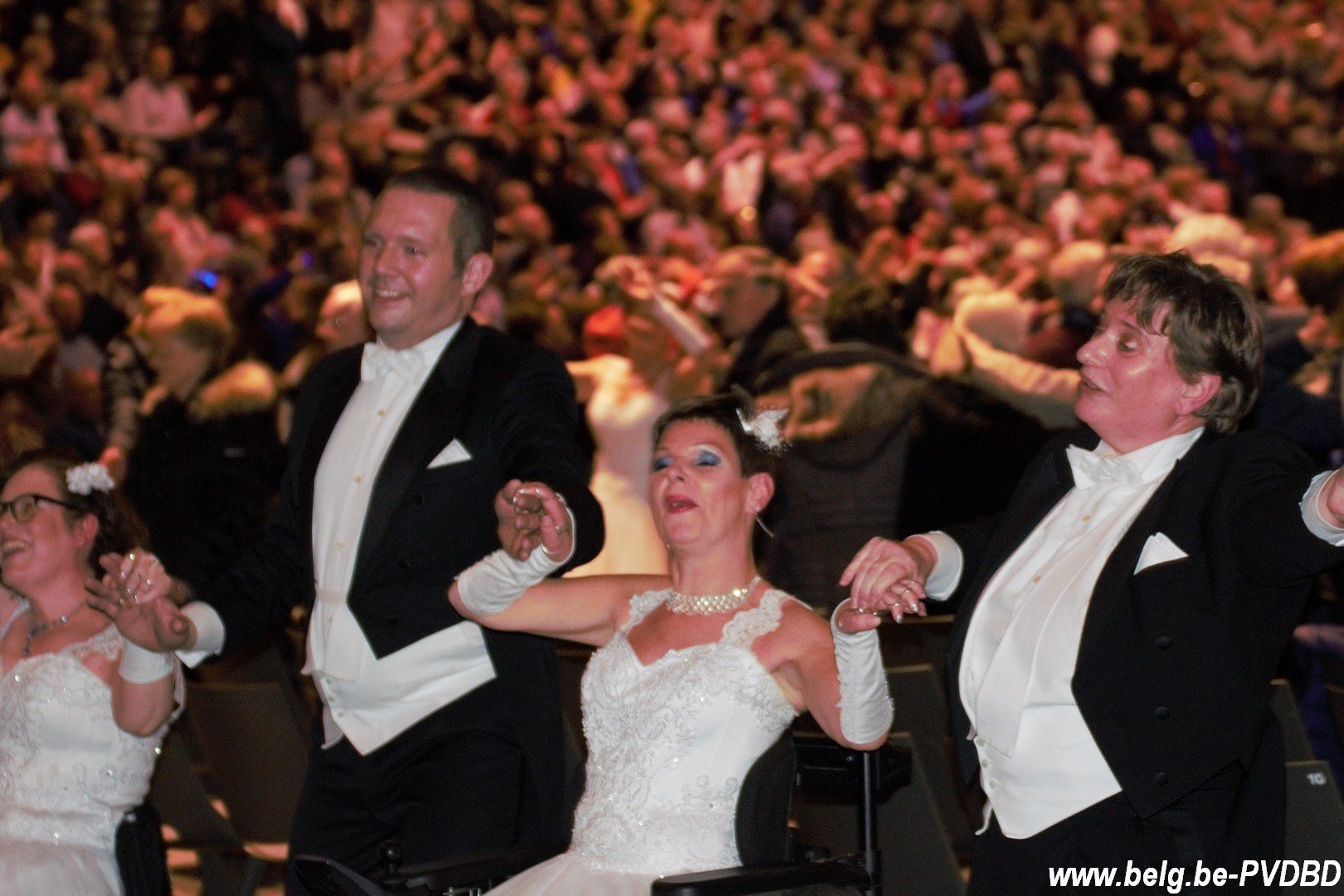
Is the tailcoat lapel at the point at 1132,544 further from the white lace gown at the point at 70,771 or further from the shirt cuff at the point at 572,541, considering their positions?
the white lace gown at the point at 70,771

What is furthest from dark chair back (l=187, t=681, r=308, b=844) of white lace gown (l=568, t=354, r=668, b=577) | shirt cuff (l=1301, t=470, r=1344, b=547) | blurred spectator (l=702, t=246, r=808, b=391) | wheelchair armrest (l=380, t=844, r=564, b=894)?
shirt cuff (l=1301, t=470, r=1344, b=547)

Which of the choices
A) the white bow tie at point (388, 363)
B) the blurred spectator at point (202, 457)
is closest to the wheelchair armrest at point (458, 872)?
the white bow tie at point (388, 363)

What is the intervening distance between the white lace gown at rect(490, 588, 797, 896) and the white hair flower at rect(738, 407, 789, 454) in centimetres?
34

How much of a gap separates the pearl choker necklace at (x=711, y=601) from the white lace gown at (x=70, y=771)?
50.7 inches

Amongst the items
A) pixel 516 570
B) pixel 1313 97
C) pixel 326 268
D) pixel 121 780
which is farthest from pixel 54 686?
pixel 1313 97

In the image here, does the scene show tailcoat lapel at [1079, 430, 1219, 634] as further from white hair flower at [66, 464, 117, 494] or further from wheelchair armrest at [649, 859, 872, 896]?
white hair flower at [66, 464, 117, 494]

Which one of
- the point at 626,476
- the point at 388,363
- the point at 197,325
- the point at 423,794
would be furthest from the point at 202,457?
the point at 423,794

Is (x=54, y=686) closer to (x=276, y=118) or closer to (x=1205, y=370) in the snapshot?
(x=1205, y=370)

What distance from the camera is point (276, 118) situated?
12.9 m

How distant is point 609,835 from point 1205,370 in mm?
1401

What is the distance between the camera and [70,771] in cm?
392

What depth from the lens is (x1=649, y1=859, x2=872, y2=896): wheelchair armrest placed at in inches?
115

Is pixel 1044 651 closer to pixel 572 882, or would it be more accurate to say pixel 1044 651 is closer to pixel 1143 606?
pixel 1143 606

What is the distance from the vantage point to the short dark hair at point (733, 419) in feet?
11.8
